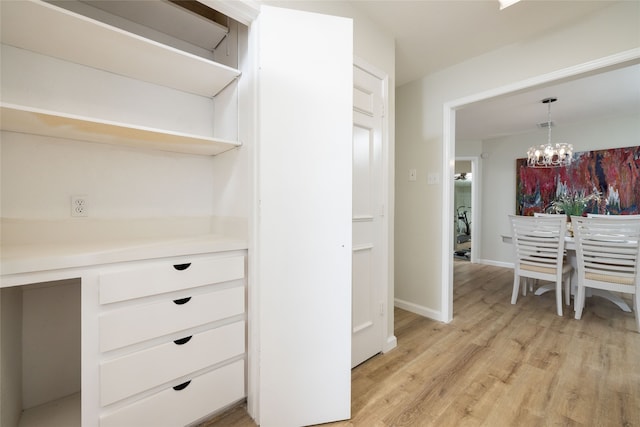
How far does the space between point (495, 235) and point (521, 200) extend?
76 centimetres

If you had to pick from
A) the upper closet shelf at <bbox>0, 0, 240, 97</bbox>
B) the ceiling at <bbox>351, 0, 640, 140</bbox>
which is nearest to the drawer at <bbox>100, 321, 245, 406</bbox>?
the upper closet shelf at <bbox>0, 0, 240, 97</bbox>

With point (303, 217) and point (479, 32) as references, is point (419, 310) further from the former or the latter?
point (479, 32)

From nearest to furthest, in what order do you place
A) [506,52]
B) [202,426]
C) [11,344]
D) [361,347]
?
[11,344], [202,426], [361,347], [506,52]

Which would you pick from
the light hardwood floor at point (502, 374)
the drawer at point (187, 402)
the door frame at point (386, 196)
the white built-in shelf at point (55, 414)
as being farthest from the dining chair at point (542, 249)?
the white built-in shelf at point (55, 414)

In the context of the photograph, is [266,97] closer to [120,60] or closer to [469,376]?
[120,60]

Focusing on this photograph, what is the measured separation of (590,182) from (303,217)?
5.03 m

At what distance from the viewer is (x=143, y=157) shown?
1547 mm

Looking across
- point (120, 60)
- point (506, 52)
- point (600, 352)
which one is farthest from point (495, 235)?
point (120, 60)

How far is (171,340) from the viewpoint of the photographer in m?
1.22

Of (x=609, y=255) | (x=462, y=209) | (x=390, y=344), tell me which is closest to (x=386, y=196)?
(x=390, y=344)

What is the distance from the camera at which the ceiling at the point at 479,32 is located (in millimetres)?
1835

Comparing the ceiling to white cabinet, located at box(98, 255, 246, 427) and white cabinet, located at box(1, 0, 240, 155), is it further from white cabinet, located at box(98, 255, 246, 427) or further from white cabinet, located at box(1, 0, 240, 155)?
white cabinet, located at box(98, 255, 246, 427)

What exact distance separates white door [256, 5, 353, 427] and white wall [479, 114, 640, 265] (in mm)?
4847

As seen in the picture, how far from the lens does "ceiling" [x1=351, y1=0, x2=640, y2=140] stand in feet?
6.02
